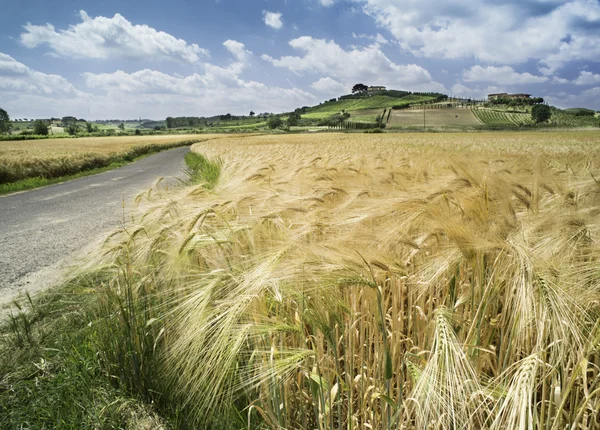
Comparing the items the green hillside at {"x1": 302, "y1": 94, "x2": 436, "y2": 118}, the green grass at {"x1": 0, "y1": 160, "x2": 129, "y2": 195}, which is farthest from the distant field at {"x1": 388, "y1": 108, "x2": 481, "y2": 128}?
the green grass at {"x1": 0, "y1": 160, "x2": 129, "y2": 195}

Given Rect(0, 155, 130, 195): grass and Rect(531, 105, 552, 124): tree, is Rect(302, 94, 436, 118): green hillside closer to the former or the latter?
Rect(531, 105, 552, 124): tree

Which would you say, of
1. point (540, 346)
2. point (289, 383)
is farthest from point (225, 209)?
point (540, 346)

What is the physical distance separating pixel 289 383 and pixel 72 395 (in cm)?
124

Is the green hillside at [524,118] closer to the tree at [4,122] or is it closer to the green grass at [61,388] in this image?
the green grass at [61,388]

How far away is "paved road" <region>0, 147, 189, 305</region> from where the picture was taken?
14.2 ft

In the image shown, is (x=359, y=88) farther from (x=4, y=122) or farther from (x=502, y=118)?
(x=4, y=122)

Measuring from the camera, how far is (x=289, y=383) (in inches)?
69.8

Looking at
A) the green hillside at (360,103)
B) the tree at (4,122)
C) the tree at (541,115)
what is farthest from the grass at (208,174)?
the green hillside at (360,103)

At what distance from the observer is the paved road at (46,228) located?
4.32 metres

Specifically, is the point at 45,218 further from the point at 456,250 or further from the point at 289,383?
the point at 456,250

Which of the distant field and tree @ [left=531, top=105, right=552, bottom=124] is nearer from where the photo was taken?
tree @ [left=531, top=105, right=552, bottom=124]

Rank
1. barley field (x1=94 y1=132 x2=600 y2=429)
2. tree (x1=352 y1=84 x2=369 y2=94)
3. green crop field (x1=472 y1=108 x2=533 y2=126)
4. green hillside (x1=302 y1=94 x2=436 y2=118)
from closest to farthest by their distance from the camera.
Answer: barley field (x1=94 y1=132 x2=600 y2=429), green crop field (x1=472 y1=108 x2=533 y2=126), green hillside (x1=302 y1=94 x2=436 y2=118), tree (x1=352 y1=84 x2=369 y2=94)

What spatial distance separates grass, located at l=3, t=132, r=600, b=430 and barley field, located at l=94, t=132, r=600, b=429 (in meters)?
0.01

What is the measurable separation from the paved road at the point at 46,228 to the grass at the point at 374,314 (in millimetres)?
1190
